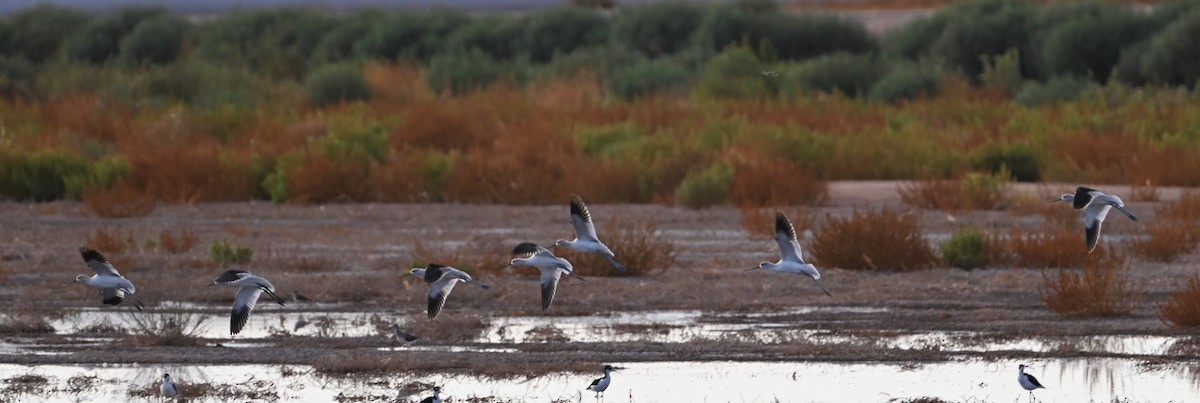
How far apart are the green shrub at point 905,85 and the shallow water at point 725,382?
24958 millimetres

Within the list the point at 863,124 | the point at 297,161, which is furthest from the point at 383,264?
the point at 863,124

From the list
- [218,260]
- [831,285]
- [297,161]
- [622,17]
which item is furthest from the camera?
[622,17]

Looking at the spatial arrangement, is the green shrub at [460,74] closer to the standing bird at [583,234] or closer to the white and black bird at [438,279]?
the white and black bird at [438,279]

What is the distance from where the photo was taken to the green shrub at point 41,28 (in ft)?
176

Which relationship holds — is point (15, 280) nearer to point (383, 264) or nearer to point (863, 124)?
point (383, 264)

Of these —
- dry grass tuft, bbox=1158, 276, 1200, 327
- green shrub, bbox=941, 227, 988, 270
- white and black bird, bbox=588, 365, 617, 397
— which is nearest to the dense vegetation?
green shrub, bbox=941, 227, 988, 270

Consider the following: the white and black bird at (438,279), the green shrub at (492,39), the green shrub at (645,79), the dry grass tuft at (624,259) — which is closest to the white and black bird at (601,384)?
the white and black bird at (438,279)

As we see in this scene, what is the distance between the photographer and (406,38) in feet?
174

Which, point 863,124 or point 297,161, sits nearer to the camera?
point 297,161

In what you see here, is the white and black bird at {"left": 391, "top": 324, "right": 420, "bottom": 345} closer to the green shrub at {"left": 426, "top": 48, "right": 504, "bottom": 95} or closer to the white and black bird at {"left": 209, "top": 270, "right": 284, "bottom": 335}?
the white and black bird at {"left": 209, "top": 270, "right": 284, "bottom": 335}

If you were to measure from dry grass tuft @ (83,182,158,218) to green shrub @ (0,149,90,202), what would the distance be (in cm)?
206

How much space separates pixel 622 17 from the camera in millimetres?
52906

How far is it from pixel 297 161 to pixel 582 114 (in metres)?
7.60

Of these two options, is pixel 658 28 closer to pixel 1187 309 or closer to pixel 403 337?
pixel 1187 309
